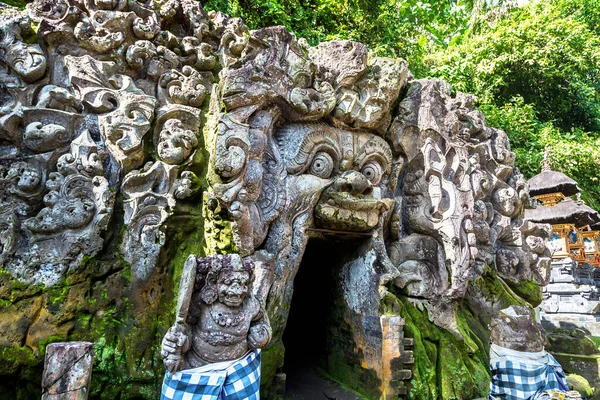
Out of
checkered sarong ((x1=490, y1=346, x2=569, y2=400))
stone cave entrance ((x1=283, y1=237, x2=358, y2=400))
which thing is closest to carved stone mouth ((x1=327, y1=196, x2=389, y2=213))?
stone cave entrance ((x1=283, y1=237, x2=358, y2=400))

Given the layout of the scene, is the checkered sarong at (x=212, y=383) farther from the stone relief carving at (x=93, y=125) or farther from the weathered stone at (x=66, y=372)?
the stone relief carving at (x=93, y=125)

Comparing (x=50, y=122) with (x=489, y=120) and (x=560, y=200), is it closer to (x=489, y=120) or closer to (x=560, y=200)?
(x=489, y=120)

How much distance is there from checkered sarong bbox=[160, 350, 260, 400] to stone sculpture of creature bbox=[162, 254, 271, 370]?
0.24 feet

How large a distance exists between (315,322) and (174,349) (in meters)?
3.94

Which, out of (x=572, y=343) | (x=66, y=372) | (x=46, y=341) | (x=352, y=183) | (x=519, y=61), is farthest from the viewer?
(x=519, y=61)

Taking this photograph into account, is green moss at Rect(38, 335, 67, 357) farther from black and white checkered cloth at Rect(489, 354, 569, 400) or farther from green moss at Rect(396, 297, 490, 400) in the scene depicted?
black and white checkered cloth at Rect(489, 354, 569, 400)

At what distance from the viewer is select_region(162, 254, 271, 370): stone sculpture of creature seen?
3.28 m

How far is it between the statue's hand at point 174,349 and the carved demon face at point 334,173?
2.57 meters

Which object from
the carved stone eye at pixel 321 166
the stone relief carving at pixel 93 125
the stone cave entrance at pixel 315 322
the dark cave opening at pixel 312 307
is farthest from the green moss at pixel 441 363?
the stone relief carving at pixel 93 125

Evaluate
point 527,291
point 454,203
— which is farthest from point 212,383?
point 527,291

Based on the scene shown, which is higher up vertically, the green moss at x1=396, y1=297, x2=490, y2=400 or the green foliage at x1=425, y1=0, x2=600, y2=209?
the green foliage at x1=425, y1=0, x2=600, y2=209

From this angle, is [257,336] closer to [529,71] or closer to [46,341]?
[46,341]

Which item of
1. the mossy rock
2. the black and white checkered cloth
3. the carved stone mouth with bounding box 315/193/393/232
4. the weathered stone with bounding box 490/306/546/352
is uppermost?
the carved stone mouth with bounding box 315/193/393/232

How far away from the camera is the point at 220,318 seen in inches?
130
